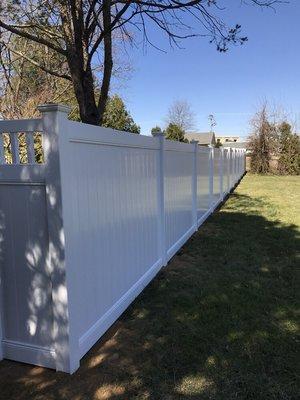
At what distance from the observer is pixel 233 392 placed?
2748mm

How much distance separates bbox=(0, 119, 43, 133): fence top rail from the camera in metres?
2.80

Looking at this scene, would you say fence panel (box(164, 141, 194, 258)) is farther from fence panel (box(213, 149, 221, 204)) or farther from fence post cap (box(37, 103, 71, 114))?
fence panel (box(213, 149, 221, 204))

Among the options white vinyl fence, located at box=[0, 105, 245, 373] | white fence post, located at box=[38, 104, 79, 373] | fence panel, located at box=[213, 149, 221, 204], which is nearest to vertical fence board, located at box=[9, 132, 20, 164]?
white vinyl fence, located at box=[0, 105, 245, 373]

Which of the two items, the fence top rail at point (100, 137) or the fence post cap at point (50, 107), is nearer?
the fence post cap at point (50, 107)

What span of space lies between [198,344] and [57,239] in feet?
5.14

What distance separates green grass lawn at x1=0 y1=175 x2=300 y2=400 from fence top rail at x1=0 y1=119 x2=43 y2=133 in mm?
1862

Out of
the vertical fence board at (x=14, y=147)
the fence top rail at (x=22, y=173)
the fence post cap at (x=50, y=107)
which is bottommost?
the fence top rail at (x=22, y=173)

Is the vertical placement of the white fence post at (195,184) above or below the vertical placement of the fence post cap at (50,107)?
below

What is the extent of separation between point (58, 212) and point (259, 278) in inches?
128

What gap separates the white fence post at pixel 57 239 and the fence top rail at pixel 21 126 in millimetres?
104

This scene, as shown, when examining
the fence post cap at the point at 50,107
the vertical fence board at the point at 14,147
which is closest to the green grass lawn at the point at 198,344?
the vertical fence board at the point at 14,147

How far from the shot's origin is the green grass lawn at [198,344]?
110 inches

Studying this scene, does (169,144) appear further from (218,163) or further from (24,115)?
(24,115)

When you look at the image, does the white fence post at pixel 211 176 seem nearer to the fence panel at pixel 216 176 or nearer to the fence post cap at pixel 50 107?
the fence panel at pixel 216 176
